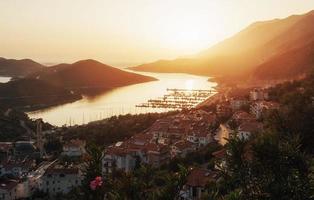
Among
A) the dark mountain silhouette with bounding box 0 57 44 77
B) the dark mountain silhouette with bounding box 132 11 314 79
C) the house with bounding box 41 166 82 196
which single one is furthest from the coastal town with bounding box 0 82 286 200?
the dark mountain silhouette with bounding box 0 57 44 77

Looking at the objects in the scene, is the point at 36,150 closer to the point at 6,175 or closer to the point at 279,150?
the point at 6,175

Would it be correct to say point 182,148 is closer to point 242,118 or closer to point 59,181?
point 242,118

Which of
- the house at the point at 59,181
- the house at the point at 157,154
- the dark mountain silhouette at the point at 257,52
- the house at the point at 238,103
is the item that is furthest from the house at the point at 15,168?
the dark mountain silhouette at the point at 257,52

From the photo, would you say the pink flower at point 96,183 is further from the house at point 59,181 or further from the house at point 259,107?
the house at point 259,107

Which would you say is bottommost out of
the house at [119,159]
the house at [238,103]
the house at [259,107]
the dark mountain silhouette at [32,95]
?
the dark mountain silhouette at [32,95]

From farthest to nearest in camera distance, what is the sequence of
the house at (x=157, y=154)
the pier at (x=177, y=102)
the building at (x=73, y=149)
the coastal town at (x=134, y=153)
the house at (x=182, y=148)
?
the pier at (x=177, y=102)
the building at (x=73, y=149)
the house at (x=182, y=148)
the house at (x=157, y=154)
the coastal town at (x=134, y=153)

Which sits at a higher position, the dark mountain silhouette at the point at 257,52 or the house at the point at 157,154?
the dark mountain silhouette at the point at 257,52
